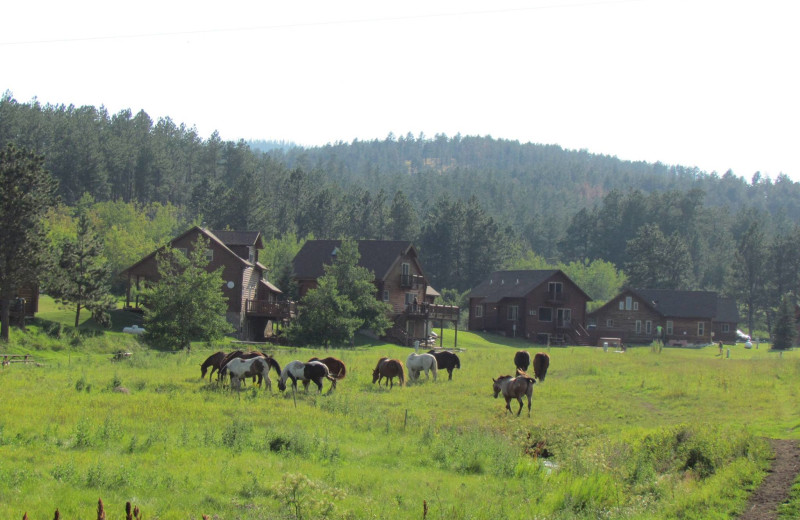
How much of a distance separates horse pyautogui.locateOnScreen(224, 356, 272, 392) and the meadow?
69cm

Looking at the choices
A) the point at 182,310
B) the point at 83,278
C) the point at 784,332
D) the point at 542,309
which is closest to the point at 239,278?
the point at 83,278

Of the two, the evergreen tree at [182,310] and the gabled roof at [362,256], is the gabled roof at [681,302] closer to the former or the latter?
the gabled roof at [362,256]

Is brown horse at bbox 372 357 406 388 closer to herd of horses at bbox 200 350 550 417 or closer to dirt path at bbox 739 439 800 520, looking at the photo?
herd of horses at bbox 200 350 550 417

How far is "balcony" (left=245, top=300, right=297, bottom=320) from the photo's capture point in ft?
196

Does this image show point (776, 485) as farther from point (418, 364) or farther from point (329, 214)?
point (329, 214)

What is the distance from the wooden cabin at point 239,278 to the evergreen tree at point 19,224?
13.6m

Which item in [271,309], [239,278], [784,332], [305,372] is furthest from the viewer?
[784,332]

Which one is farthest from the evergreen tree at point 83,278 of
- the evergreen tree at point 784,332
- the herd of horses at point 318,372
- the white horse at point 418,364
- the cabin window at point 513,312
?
the evergreen tree at point 784,332

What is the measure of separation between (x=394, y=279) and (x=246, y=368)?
41542mm

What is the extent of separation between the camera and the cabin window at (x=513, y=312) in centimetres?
8006

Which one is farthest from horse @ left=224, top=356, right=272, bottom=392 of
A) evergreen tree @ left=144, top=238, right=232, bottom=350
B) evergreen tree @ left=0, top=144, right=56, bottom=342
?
evergreen tree @ left=0, top=144, right=56, bottom=342

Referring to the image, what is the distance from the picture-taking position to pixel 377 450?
1762 cm

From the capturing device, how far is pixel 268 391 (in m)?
27.0

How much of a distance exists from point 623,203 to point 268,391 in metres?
132
